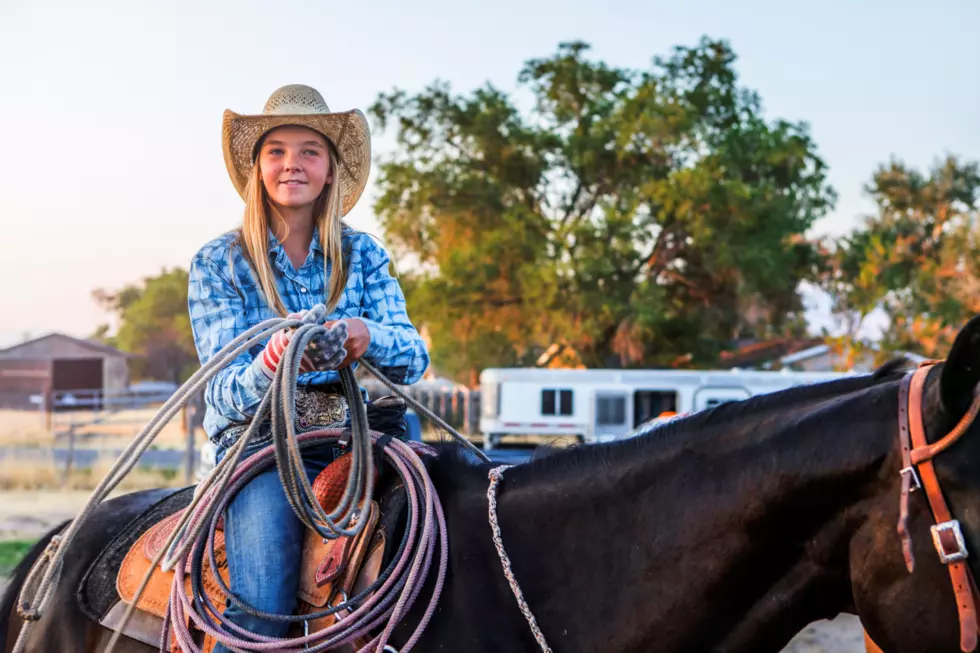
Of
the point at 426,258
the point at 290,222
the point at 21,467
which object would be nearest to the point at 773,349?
the point at 426,258

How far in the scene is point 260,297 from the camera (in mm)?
2621

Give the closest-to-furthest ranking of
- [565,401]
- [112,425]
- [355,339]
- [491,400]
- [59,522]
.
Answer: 1. [355,339]
2. [59,522]
3. [565,401]
4. [491,400]
5. [112,425]

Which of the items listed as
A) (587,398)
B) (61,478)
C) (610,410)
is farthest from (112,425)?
(610,410)

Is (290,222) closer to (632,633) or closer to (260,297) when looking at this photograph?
(260,297)

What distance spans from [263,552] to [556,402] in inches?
749

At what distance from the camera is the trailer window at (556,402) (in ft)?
69.2

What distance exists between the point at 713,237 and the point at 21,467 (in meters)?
17.7

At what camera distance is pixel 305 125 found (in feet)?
8.95

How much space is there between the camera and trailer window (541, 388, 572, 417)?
21.1 metres

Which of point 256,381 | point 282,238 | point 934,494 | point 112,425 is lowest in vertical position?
point 112,425

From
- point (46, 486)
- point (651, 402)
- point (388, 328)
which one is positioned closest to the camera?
point (388, 328)

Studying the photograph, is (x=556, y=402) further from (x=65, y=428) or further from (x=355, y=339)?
(x=355, y=339)

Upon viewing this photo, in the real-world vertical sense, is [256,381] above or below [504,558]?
above

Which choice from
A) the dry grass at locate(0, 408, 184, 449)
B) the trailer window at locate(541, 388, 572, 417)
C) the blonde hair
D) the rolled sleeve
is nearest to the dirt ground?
the dry grass at locate(0, 408, 184, 449)
